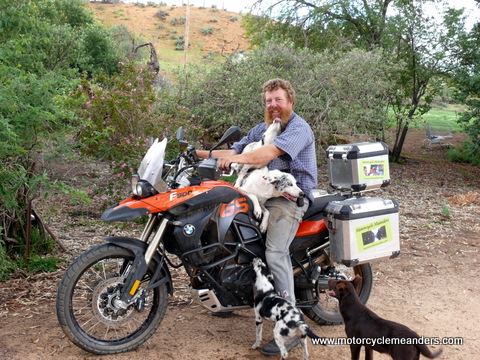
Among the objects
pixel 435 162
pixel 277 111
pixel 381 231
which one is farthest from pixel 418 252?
pixel 435 162

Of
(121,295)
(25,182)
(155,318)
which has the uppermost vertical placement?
(25,182)

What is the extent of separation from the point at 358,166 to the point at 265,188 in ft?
3.09

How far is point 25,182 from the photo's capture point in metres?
4.59

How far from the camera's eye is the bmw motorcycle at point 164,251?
3.43 meters

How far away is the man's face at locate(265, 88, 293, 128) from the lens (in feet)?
13.2

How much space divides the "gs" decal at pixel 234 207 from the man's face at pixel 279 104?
0.80 metres

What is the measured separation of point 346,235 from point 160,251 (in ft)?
4.87

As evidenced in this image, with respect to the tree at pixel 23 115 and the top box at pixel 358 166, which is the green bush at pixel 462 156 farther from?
the tree at pixel 23 115

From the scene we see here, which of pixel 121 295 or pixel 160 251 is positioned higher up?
pixel 160 251

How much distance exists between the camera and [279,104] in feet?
13.2

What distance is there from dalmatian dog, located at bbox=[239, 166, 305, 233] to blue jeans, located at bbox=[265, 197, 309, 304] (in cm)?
7

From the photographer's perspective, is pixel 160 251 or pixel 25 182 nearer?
pixel 160 251

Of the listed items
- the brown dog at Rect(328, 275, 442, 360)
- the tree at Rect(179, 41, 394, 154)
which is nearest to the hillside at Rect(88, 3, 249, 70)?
the tree at Rect(179, 41, 394, 154)

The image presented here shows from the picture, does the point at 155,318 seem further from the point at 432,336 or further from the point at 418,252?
the point at 418,252
